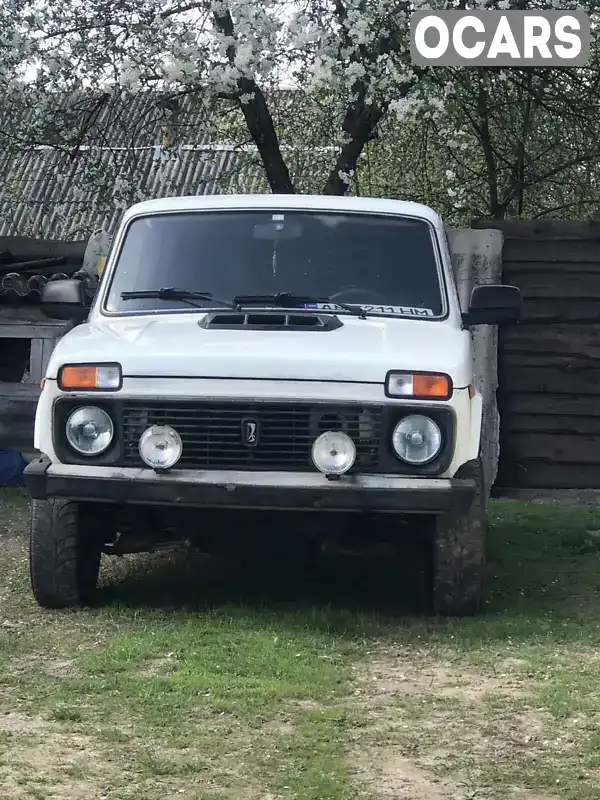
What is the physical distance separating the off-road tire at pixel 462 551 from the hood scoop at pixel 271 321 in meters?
0.91

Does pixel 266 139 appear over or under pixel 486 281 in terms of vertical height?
over

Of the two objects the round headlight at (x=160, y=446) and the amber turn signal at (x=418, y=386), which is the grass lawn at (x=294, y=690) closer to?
the round headlight at (x=160, y=446)

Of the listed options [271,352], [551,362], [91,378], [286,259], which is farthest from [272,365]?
[551,362]

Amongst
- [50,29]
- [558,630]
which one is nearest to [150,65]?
[50,29]

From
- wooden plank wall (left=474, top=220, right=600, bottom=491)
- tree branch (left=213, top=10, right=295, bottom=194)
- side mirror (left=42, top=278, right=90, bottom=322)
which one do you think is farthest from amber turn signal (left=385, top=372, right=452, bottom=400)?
tree branch (left=213, top=10, right=295, bottom=194)

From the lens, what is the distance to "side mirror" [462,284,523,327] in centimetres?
653

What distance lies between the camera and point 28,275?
37.0 feet

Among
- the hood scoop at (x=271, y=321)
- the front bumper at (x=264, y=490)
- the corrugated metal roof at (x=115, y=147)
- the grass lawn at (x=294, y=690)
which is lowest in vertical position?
the grass lawn at (x=294, y=690)

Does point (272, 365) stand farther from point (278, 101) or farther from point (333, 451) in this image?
point (278, 101)

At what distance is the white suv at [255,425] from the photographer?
215 inches

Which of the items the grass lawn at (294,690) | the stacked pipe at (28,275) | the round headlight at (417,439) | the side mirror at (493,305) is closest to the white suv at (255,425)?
the round headlight at (417,439)

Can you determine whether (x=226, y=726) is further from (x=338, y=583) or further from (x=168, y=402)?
(x=338, y=583)

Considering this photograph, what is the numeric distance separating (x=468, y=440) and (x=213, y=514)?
3.89 ft

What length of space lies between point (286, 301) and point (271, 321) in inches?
13.6
